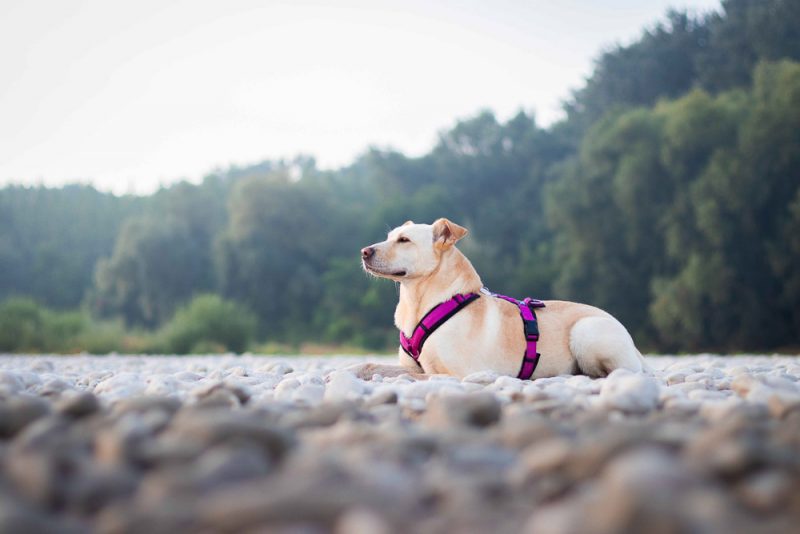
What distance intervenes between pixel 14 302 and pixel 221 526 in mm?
22754

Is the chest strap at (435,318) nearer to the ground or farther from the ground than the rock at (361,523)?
nearer to the ground

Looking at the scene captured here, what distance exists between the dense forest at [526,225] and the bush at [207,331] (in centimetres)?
6

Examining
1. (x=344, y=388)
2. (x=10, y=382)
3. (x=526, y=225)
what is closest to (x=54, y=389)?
(x=10, y=382)

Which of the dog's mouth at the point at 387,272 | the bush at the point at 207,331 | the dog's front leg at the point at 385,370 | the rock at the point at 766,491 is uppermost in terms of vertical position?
the dog's mouth at the point at 387,272

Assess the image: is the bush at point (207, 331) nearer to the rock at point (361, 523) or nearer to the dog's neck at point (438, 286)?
the dog's neck at point (438, 286)

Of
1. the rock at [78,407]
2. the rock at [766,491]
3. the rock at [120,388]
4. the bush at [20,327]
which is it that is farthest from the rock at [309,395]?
the bush at [20,327]

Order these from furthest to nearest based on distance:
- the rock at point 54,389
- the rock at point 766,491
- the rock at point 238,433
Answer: the rock at point 54,389 < the rock at point 238,433 < the rock at point 766,491

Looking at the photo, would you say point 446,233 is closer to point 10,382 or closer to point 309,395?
point 309,395

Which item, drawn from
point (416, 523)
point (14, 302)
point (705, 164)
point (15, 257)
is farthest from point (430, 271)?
point (15, 257)

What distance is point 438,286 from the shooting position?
616cm

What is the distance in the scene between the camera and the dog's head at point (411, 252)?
617 cm

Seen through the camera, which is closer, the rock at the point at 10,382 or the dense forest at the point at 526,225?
the rock at the point at 10,382

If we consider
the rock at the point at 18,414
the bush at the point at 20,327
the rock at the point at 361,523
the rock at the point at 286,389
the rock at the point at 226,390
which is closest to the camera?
the rock at the point at 361,523

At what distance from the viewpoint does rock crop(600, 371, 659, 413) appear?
3.12 m
